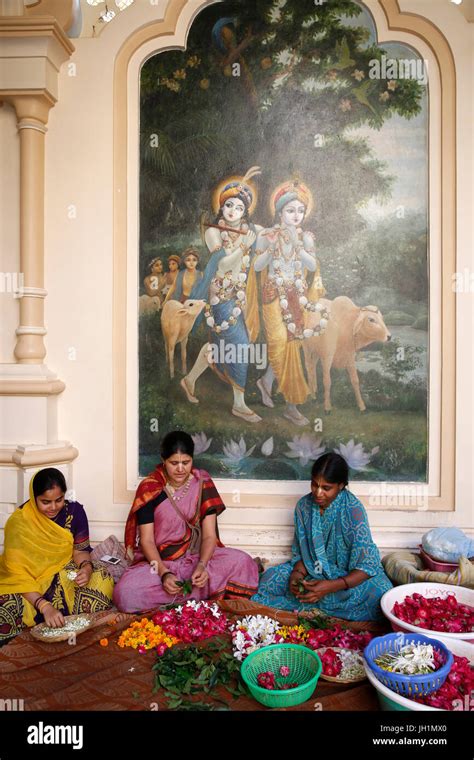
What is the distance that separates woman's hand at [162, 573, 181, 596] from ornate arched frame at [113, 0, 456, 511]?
35.5 inches

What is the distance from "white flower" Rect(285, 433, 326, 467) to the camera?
163 inches

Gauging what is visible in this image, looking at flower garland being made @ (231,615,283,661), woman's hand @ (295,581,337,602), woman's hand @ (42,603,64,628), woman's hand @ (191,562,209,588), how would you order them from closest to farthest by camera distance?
1. flower garland being made @ (231,615,283,661)
2. woman's hand @ (42,603,64,628)
3. woman's hand @ (295,581,337,602)
4. woman's hand @ (191,562,209,588)

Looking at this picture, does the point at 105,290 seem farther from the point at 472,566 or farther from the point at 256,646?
the point at 472,566

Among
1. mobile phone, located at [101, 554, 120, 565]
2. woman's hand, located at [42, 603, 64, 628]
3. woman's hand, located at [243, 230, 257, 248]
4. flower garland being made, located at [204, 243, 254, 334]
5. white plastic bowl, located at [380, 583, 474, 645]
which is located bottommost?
woman's hand, located at [42, 603, 64, 628]

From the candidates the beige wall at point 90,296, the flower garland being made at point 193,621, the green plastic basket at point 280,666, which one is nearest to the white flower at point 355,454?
the beige wall at point 90,296

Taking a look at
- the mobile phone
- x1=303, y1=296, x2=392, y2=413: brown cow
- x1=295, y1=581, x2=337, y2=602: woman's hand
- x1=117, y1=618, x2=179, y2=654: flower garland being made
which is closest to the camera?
x1=117, y1=618, x2=179, y2=654: flower garland being made

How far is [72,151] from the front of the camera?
167 inches

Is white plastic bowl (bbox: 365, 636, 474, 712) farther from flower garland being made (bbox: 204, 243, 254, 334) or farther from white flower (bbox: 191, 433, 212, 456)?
flower garland being made (bbox: 204, 243, 254, 334)

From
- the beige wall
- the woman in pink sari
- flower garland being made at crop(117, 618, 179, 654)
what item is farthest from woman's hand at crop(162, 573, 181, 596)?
the beige wall

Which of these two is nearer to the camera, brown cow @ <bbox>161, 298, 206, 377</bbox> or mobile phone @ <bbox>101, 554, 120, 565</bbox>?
mobile phone @ <bbox>101, 554, 120, 565</bbox>

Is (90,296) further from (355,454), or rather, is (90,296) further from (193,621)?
(193,621)

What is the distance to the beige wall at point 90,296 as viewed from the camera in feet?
13.5

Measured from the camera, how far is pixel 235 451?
421 centimetres

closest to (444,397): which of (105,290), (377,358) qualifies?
(377,358)
